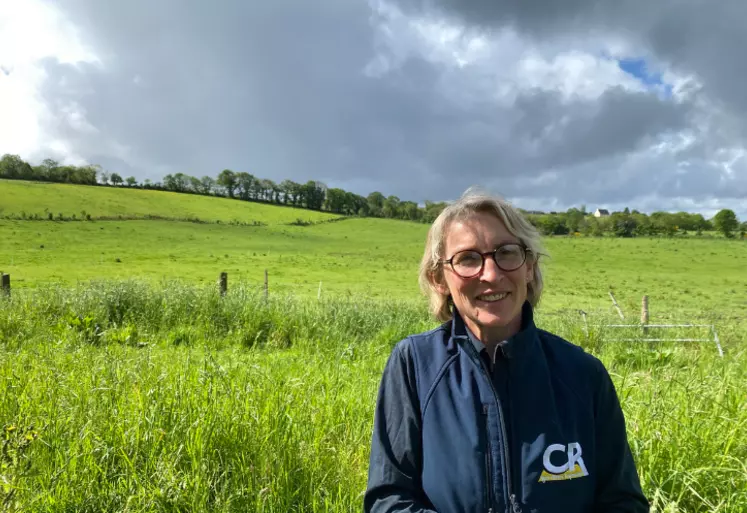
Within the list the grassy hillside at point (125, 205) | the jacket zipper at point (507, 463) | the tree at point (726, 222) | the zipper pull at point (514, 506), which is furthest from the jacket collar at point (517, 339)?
the tree at point (726, 222)

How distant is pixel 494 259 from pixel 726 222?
105m

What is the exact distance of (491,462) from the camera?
1.52m

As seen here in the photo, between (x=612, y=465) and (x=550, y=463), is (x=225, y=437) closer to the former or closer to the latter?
(x=550, y=463)

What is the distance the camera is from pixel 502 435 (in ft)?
5.00

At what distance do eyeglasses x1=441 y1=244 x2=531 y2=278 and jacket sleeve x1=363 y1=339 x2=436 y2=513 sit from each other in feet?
1.40

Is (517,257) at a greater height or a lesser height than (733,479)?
greater

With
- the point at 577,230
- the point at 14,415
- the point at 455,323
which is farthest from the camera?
the point at 577,230

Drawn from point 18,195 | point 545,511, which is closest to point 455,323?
point 545,511

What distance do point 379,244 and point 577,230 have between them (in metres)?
39.8

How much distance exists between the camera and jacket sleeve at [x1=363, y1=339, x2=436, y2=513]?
1619 millimetres

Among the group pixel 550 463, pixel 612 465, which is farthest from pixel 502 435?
pixel 612 465

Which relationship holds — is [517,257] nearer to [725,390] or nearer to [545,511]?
[545,511]

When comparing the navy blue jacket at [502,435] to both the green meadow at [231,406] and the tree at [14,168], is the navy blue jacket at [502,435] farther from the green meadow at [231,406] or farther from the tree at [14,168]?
the tree at [14,168]

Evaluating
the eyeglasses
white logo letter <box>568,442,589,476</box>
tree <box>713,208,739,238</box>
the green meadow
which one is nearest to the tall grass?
the green meadow
